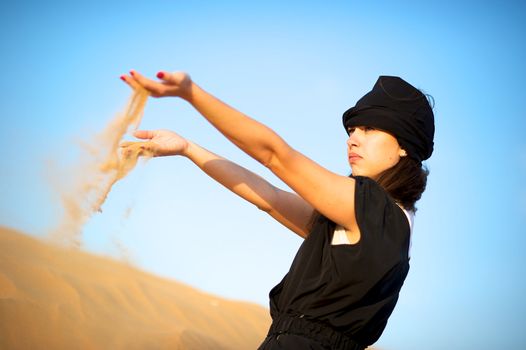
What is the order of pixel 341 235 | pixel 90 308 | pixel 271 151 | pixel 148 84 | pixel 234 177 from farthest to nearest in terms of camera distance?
pixel 90 308
pixel 234 177
pixel 341 235
pixel 271 151
pixel 148 84

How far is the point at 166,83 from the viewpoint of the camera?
6.74 feet

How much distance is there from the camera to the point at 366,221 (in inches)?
95.5

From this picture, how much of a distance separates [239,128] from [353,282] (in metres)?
0.85

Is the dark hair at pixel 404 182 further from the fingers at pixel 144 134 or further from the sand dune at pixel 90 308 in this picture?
the sand dune at pixel 90 308

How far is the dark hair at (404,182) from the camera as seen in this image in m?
2.86

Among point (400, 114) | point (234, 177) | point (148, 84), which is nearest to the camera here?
point (148, 84)

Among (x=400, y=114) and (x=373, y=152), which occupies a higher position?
(x=400, y=114)

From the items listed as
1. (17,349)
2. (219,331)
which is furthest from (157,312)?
(17,349)

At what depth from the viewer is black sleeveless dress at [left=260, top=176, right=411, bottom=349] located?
2455 millimetres

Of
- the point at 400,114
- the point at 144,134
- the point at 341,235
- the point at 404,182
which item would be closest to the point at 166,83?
the point at 144,134

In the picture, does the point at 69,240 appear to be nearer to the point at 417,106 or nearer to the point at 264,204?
the point at 264,204

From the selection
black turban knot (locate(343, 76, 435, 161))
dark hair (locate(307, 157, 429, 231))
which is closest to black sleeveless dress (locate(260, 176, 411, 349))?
dark hair (locate(307, 157, 429, 231))

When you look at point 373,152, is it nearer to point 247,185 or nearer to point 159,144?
point 247,185

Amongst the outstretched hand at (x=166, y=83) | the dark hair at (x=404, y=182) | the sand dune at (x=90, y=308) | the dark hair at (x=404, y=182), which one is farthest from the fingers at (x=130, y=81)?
the sand dune at (x=90, y=308)
